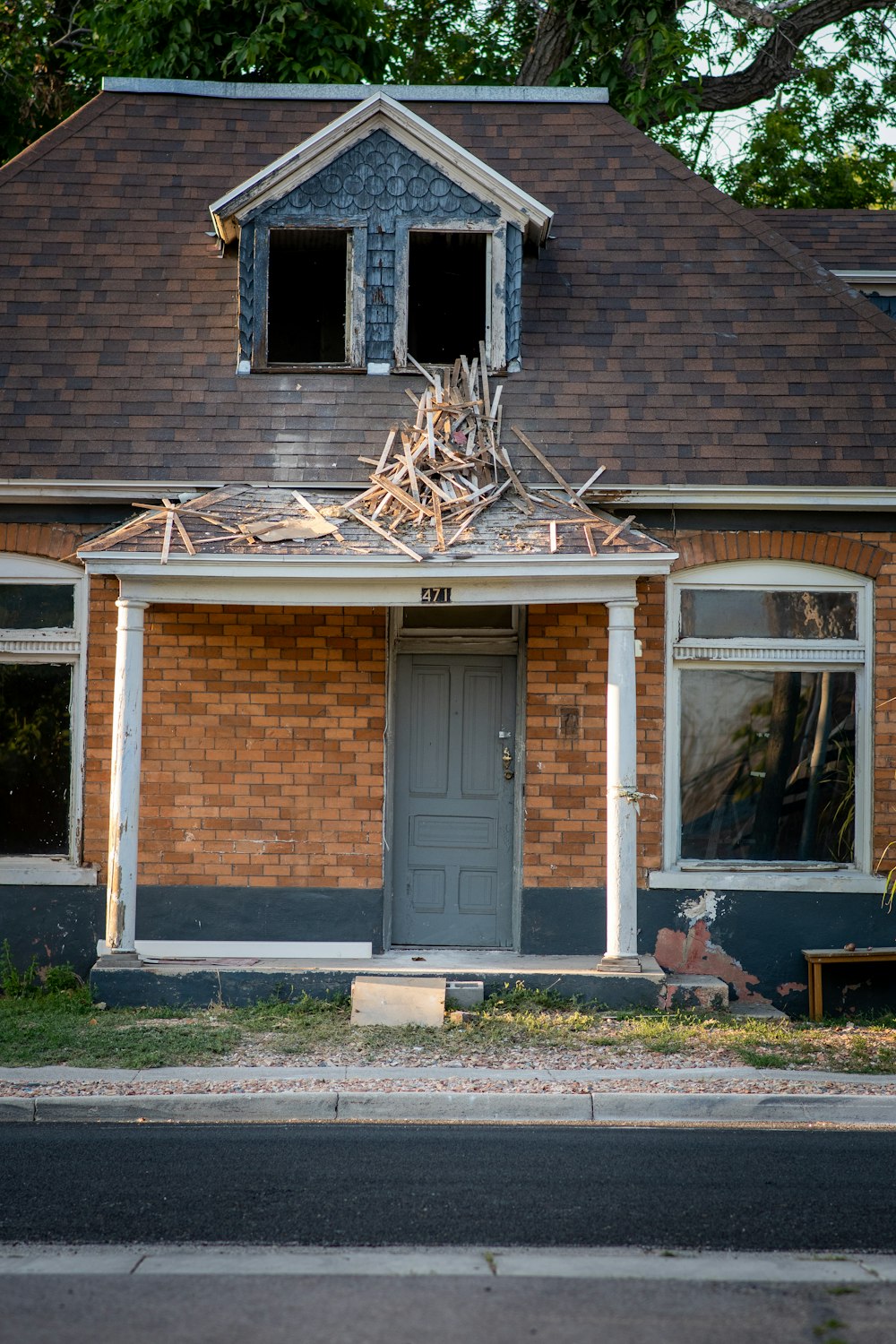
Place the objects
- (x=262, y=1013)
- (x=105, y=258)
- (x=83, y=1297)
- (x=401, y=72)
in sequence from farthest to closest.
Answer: (x=401, y=72)
(x=105, y=258)
(x=262, y=1013)
(x=83, y=1297)

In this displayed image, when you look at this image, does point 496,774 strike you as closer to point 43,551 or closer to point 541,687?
point 541,687

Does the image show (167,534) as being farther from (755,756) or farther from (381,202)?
(755,756)

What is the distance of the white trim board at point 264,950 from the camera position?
981cm

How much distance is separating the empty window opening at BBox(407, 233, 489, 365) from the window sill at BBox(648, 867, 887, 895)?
15.1 feet

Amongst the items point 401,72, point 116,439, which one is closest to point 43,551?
point 116,439

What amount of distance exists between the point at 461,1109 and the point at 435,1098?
15 cm

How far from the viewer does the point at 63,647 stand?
400 inches

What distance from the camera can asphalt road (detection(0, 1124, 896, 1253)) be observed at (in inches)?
204

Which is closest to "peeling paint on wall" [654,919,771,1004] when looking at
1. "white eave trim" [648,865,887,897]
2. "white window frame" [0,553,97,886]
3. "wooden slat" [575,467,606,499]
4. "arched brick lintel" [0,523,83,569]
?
"white eave trim" [648,865,887,897]

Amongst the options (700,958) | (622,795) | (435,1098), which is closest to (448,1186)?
(435,1098)

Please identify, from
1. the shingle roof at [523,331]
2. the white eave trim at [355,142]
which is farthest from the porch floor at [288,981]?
the white eave trim at [355,142]

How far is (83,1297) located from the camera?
451cm

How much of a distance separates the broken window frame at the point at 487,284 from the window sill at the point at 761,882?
408 cm

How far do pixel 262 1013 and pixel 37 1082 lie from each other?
1701 mm
